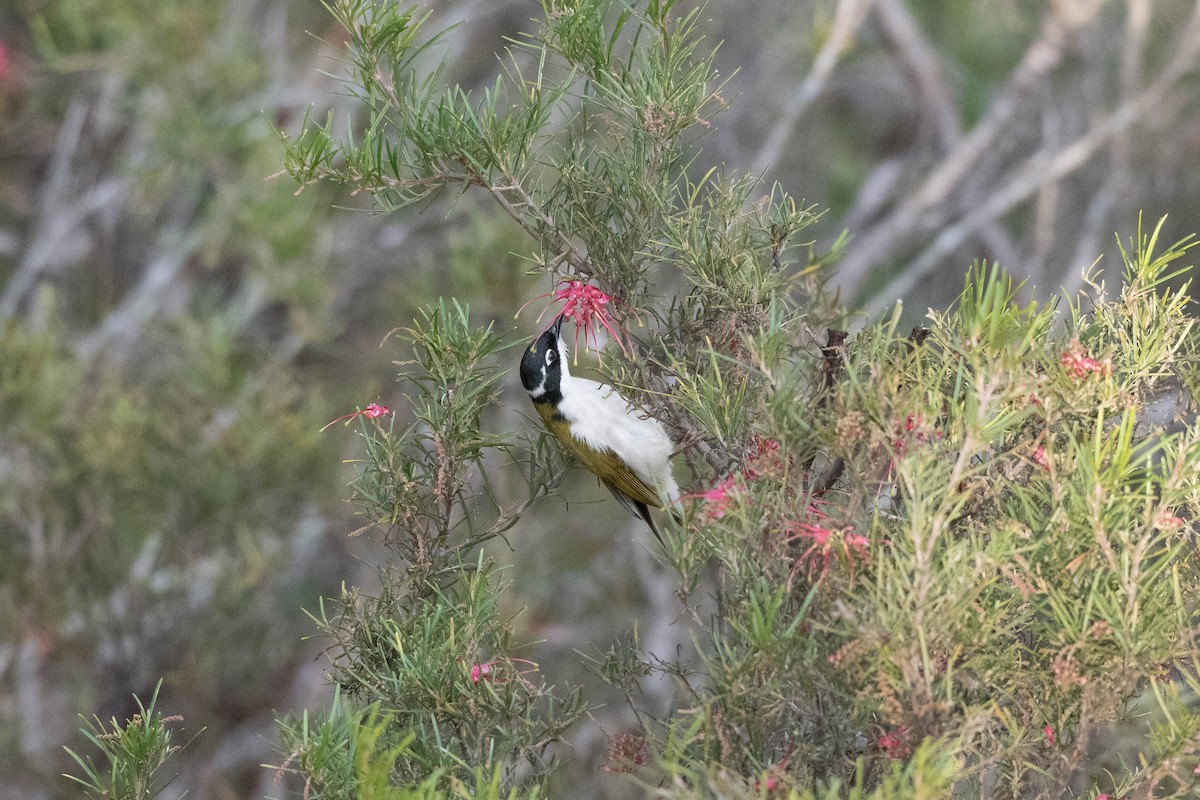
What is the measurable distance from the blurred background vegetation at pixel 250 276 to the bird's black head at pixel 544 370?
337 millimetres

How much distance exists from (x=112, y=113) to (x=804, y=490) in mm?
4733

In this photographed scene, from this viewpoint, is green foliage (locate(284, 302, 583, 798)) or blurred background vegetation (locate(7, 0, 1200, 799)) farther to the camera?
blurred background vegetation (locate(7, 0, 1200, 799))

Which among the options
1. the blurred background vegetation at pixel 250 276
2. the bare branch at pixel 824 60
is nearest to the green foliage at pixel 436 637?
the blurred background vegetation at pixel 250 276

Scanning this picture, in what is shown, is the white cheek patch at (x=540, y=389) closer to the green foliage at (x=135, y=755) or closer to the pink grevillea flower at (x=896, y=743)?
the green foliage at (x=135, y=755)

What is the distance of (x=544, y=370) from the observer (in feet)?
11.9

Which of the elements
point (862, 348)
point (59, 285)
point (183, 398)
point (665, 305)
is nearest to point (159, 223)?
point (59, 285)

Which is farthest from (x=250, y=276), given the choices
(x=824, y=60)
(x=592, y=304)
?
(x=592, y=304)

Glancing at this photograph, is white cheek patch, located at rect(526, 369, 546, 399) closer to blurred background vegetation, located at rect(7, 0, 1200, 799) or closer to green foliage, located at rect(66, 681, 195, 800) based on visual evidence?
blurred background vegetation, located at rect(7, 0, 1200, 799)

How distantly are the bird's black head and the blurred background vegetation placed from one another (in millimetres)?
337

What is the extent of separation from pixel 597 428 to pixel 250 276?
6.71 feet

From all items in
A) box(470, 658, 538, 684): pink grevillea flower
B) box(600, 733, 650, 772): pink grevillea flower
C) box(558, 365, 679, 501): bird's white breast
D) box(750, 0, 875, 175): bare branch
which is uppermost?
box(750, 0, 875, 175): bare branch

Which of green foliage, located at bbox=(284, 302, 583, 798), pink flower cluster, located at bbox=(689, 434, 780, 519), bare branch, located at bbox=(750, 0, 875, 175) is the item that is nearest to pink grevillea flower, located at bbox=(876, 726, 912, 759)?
pink flower cluster, located at bbox=(689, 434, 780, 519)

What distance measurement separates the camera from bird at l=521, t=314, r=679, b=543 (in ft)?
11.5

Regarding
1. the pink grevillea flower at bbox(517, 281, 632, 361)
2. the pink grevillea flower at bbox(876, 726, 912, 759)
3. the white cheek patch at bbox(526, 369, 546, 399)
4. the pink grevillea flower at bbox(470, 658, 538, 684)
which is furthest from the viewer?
the white cheek patch at bbox(526, 369, 546, 399)
